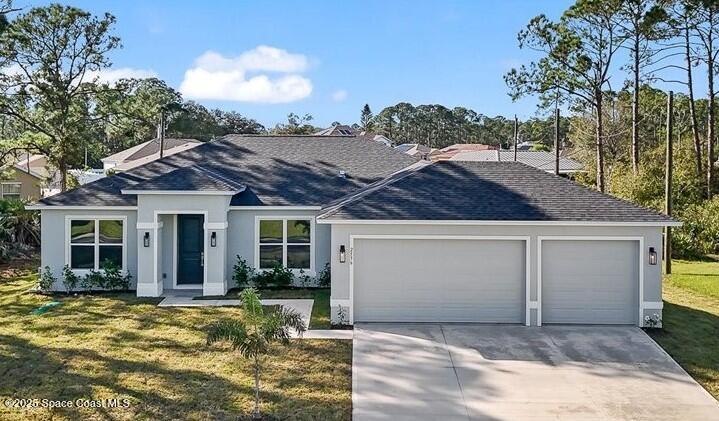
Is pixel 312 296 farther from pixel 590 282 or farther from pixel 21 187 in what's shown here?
pixel 21 187

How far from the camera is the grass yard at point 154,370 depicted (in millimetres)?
7496

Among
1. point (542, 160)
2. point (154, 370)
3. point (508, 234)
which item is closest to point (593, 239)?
point (508, 234)

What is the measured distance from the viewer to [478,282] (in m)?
11.9

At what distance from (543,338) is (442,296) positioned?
7.03ft

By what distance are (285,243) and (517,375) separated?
27.0ft

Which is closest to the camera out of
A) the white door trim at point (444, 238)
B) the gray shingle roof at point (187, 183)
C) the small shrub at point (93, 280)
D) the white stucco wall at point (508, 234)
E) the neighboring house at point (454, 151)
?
the white stucco wall at point (508, 234)

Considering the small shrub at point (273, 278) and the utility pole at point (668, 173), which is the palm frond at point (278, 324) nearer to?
the small shrub at point (273, 278)

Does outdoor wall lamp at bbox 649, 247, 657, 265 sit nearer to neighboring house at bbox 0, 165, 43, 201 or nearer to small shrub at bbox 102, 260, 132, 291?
small shrub at bbox 102, 260, 132, 291

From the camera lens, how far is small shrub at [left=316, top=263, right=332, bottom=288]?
51.0 ft

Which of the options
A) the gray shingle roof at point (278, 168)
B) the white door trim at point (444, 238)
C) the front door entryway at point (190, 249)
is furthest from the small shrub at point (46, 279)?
the white door trim at point (444, 238)

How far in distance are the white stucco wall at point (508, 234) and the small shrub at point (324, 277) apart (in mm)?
3796

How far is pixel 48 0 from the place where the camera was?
2448cm

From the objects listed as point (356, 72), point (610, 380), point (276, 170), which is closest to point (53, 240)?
point (276, 170)

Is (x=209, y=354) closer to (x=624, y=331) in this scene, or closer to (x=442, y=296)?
(x=442, y=296)
